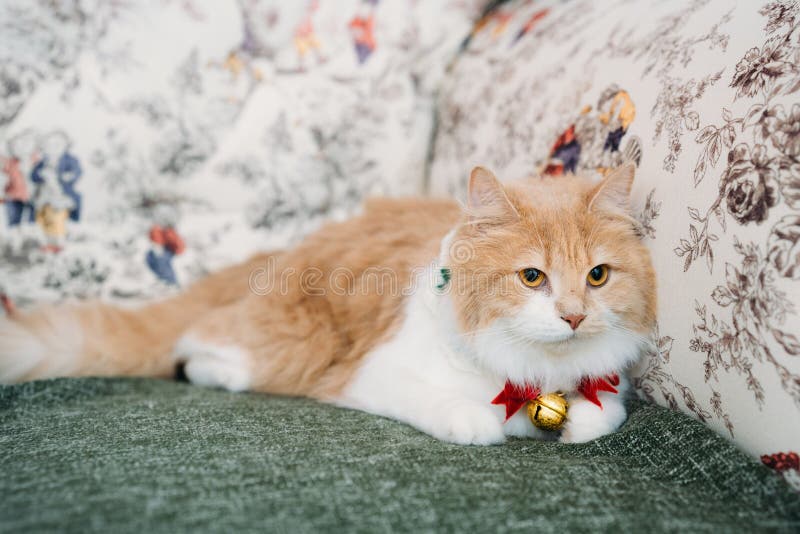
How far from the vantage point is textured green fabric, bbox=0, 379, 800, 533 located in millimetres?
721

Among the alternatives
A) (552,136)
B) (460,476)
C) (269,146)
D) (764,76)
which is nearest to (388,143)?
(269,146)

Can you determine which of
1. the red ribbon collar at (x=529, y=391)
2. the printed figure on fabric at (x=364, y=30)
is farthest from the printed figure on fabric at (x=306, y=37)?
the red ribbon collar at (x=529, y=391)

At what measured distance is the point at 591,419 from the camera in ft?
3.59

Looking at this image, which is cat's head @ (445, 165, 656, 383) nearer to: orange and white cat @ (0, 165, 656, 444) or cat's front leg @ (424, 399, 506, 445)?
orange and white cat @ (0, 165, 656, 444)

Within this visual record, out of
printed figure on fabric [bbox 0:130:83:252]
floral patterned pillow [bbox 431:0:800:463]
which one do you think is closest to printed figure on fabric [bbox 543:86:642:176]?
floral patterned pillow [bbox 431:0:800:463]

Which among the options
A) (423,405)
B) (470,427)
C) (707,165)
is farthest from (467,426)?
(707,165)

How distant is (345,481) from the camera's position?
0.81m

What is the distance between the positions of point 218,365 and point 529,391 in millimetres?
775

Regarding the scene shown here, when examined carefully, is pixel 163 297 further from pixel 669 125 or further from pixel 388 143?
pixel 669 125

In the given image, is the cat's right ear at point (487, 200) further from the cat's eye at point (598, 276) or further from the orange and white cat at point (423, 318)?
the cat's eye at point (598, 276)

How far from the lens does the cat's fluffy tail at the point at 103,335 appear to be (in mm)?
1366

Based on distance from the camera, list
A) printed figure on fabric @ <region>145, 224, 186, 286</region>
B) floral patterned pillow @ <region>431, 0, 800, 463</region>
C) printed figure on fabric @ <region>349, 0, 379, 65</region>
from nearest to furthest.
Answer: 1. floral patterned pillow @ <region>431, 0, 800, 463</region>
2. printed figure on fabric @ <region>145, 224, 186, 286</region>
3. printed figure on fabric @ <region>349, 0, 379, 65</region>

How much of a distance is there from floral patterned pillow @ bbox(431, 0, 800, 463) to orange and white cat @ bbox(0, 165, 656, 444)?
9cm

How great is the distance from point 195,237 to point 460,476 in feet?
4.27
